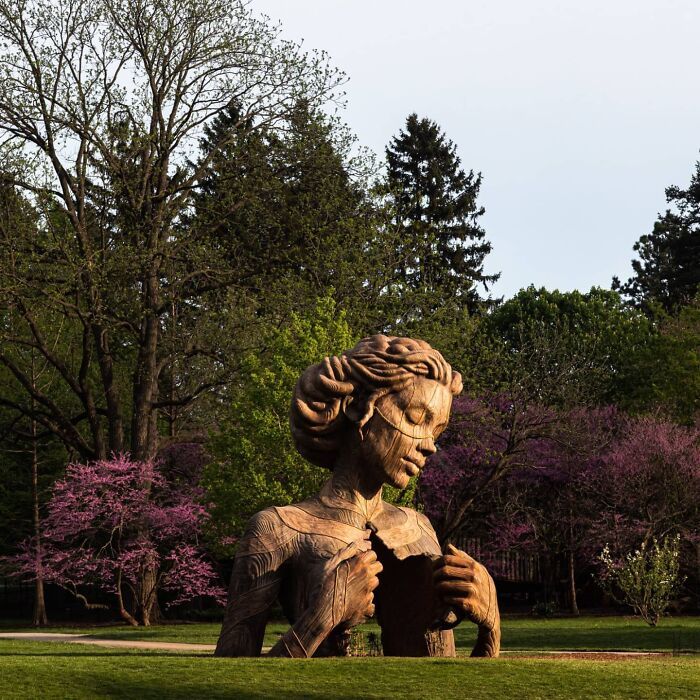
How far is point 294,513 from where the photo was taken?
755 cm

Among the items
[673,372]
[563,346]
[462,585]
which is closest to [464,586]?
[462,585]

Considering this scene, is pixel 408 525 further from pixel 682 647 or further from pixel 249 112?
pixel 249 112

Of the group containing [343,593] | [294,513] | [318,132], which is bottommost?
[343,593]

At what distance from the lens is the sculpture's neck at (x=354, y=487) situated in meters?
7.77

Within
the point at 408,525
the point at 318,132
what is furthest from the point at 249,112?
the point at 408,525

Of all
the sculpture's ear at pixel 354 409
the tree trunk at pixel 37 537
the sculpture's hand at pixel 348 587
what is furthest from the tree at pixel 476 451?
the sculpture's hand at pixel 348 587

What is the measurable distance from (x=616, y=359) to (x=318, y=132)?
16.2 metres

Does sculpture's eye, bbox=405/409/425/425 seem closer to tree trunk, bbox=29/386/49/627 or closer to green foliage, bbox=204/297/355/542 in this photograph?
green foliage, bbox=204/297/355/542

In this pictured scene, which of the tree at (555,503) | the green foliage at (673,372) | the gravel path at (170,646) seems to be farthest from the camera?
the green foliage at (673,372)

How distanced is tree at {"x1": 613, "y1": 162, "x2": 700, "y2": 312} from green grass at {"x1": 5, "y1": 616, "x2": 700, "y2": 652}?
23.6 m

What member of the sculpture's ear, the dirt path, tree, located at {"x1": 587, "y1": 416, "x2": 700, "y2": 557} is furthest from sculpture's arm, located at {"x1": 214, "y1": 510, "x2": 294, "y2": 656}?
tree, located at {"x1": 587, "y1": 416, "x2": 700, "y2": 557}

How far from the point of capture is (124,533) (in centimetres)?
3041

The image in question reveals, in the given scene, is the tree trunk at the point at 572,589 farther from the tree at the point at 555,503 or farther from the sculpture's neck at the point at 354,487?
the sculpture's neck at the point at 354,487

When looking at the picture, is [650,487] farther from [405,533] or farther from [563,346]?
[405,533]
